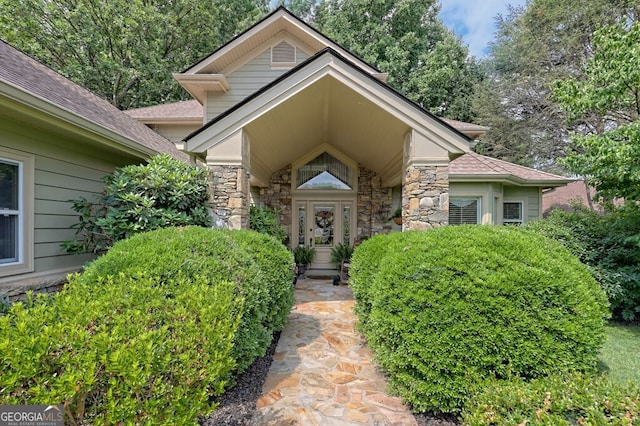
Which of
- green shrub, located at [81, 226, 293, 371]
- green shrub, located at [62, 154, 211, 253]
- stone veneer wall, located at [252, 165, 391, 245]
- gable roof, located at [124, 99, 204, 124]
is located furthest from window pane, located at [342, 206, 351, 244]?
green shrub, located at [81, 226, 293, 371]

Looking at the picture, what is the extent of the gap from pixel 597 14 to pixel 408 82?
8764 millimetres

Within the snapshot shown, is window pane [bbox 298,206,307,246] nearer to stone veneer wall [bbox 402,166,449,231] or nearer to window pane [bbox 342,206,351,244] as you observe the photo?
window pane [bbox 342,206,351,244]

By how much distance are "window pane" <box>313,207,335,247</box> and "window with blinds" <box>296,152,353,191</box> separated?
0.78 metres

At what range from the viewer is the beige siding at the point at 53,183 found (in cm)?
387

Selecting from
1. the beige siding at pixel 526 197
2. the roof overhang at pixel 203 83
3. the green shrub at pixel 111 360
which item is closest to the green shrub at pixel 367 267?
the green shrub at pixel 111 360

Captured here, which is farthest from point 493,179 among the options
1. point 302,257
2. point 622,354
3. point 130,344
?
point 130,344

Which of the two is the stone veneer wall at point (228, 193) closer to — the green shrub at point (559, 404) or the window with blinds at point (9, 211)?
the window with blinds at point (9, 211)

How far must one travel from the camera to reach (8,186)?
3.75 metres

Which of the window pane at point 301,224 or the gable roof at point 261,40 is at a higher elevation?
the gable roof at point 261,40

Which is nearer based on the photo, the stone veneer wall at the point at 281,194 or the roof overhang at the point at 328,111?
the roof overhang at the point at 328,111

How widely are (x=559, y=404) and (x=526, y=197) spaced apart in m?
9.11

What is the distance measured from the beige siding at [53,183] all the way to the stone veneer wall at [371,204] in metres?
6.97

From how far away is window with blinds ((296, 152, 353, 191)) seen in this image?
967 cm
